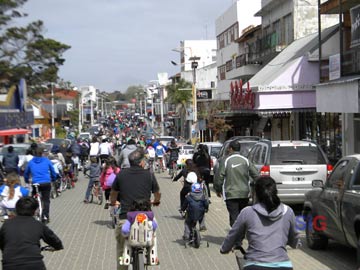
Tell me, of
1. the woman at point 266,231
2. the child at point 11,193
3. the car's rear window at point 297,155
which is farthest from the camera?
the car's rear window at point 297,155

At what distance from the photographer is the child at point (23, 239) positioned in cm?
593

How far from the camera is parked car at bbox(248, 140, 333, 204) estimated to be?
14594 mm

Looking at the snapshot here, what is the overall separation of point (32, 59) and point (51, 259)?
169 feet

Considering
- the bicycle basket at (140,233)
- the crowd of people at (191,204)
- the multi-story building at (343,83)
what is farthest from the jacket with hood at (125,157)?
the bicycle basket at (140,233)

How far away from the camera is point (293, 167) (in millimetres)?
14609

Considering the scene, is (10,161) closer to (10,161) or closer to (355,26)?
(10,161)

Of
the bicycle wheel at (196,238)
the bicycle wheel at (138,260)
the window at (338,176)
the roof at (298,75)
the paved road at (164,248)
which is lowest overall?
the paved road at (164,248)

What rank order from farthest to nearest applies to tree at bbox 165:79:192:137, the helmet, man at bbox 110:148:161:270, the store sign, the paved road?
1. tree at bbox 165:79:192:137
2. the store sign
3. the helmet
4. the paved road
5. man at bbox 110:148:161:270

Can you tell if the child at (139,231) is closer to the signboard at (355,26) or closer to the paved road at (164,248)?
the paved road at (164,248)

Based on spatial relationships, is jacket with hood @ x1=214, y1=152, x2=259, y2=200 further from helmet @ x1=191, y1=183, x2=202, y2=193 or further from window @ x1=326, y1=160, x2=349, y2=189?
window @ x1=326, y1=160, x2=349, y2=189

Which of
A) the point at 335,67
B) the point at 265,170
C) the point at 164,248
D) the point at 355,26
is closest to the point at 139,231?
the point at 164,248

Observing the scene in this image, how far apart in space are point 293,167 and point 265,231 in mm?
9348

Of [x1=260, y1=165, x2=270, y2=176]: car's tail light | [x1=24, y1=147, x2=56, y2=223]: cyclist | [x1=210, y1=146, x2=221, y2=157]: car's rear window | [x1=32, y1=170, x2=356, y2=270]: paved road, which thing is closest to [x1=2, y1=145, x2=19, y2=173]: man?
[x1=32, y1=170, x2=356, y2=270]: paved road

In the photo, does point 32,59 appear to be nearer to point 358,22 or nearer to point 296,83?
point 296,83
